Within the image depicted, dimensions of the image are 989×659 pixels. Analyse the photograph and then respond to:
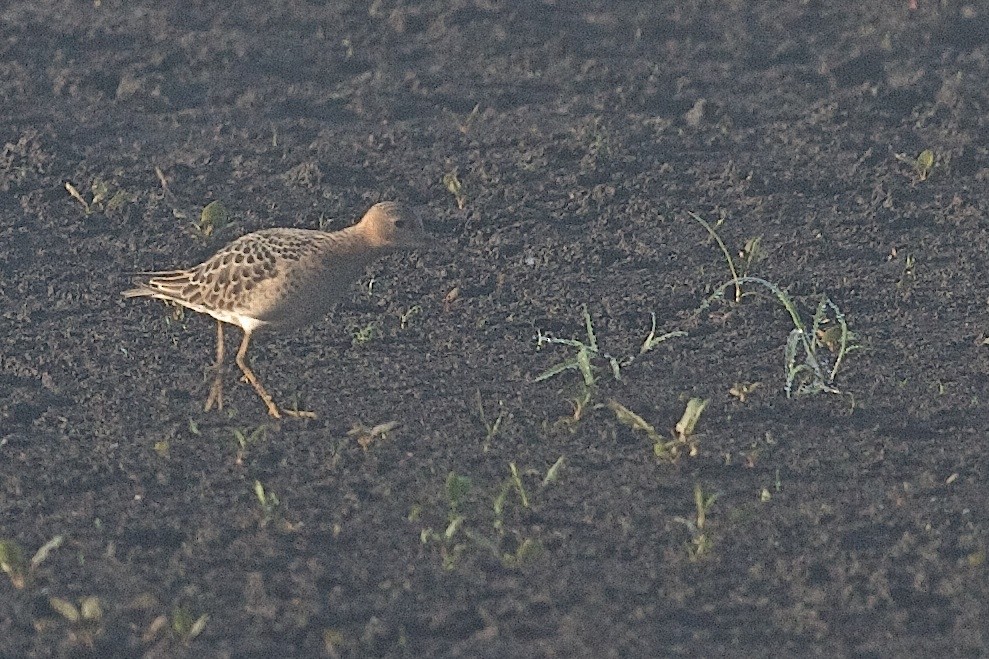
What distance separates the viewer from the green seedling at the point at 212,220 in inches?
359

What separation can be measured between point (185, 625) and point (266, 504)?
91cm

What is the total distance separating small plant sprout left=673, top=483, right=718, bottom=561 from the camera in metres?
6.62

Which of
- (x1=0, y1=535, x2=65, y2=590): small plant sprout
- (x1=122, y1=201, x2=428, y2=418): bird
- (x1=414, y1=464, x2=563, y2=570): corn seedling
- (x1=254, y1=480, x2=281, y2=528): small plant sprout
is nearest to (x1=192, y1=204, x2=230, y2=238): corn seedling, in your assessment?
(x1=122, y1=201, x2=428, y2=418): bird

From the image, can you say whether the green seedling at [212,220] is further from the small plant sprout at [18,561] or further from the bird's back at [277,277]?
the small plant sprout at [18,561]

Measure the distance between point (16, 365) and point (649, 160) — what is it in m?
3.87

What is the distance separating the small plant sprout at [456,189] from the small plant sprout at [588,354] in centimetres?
138

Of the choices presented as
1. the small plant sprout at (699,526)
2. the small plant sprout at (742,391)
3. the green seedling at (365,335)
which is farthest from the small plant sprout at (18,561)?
the small plant sprout at (742,391)

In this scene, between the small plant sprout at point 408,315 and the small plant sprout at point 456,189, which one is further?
the small plant sprout at point 456,189

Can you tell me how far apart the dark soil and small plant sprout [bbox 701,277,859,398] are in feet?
0.28

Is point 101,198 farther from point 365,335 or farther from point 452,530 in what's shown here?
point 452,530

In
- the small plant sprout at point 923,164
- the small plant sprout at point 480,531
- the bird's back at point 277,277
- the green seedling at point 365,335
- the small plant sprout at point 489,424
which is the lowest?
the green seedling at point 365,335

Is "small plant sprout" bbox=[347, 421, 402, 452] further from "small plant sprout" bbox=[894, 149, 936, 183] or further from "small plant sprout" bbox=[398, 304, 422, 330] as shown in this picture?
"small plant sprout" bbox=[894, 149, 936, 183]

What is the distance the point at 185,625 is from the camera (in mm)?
6133

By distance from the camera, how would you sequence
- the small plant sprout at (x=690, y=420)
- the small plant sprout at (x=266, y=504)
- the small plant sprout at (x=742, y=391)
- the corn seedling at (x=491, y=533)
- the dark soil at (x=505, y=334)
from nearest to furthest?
the dark soil at (x=505, y=334) → the corn seedling at (x=491, y=533) → the small plant sprout at (x=266, y=504) → the small plant sprout at (x=690, y=420) → the small plant sprout at (x=742, y=391)
